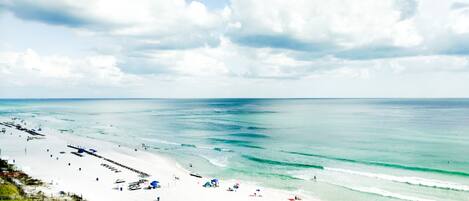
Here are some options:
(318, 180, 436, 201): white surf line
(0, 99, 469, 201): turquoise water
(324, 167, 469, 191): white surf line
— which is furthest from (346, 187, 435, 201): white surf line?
(324, 167, 469, 191): white surf line

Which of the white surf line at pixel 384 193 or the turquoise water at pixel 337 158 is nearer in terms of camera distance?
the white surf line at pixel 384 193

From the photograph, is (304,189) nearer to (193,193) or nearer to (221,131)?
(193,193)

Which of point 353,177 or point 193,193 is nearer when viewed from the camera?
point 193,193

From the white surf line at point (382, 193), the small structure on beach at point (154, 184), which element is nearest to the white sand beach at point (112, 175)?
the small structure on beach at point (154, 184)

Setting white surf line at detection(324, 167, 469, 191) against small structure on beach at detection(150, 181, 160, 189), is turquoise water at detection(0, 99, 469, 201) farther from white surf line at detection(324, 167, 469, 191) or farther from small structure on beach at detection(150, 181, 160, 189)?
small structure on beach at detection(150, 181, 160, 189)

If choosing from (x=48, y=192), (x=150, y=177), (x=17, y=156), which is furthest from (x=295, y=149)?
(x=17, y=156)

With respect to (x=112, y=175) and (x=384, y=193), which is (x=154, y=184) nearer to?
(x=112, y=175)

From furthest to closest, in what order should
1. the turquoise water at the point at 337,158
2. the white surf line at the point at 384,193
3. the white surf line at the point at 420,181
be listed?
the turquoise water at the point at 337,158, the white surf line at the point at 420,181, the white surf line at the point at 384,193

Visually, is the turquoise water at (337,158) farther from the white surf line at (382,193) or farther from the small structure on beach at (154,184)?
the small structure on beach at (154,184)

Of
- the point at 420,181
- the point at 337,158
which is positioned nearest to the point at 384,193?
the point at 420,181
